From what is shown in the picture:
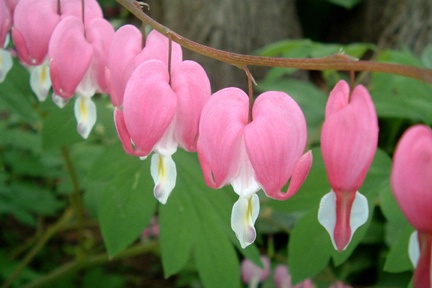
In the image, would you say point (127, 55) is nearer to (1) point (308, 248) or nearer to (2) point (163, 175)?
(2) point (163, 175)

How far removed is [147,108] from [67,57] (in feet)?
0.89

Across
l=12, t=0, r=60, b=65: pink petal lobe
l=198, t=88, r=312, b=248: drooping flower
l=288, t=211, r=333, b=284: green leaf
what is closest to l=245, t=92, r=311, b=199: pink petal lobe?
l=198, t=88, r=312, b=248: drooping flower

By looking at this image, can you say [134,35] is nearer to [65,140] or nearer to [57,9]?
[57,9]

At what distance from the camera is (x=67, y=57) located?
0.95 m

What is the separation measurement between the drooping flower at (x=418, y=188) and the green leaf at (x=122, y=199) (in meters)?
0.71

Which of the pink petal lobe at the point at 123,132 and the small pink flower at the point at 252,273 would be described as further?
the small pink flower at the point at 252,273

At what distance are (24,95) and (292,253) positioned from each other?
689mm

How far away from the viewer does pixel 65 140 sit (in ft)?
4.41

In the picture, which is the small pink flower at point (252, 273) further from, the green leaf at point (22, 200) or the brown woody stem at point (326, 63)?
the brown woody stem at point (326, 63)

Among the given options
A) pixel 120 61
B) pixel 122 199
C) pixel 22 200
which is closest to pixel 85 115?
pixel 120 61

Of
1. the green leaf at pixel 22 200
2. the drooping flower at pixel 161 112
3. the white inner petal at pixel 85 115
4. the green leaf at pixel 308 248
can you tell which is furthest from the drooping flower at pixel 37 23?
the green leaf at pixel 22 200

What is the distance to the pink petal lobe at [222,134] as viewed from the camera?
0.71 m

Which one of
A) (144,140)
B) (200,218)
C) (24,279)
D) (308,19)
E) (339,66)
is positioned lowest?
(24,279)

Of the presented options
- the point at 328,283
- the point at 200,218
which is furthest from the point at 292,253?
the point at 328,283
